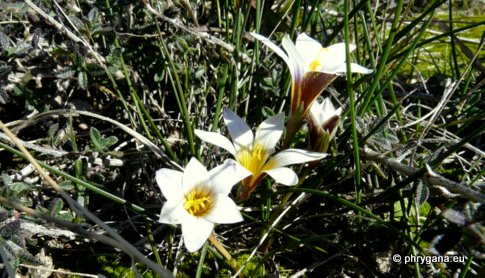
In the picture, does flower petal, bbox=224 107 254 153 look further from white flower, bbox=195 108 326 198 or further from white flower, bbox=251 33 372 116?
white flower, bbox=251 33 372 116

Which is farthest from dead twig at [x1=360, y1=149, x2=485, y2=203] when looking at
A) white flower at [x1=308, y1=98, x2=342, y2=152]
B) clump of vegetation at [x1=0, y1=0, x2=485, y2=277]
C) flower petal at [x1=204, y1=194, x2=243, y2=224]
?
flower petal at [x1=204, y1=194, x2=243, y2=224]

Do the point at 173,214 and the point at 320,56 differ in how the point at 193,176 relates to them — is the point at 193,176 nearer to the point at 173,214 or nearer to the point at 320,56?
the point at 173,214

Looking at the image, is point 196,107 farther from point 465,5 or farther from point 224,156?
point 465,5

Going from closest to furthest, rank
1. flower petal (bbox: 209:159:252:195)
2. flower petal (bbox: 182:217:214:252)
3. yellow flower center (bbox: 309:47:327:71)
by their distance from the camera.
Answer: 1. flower petal (bbox: 182:217:214:252)
2. flower petal (bbox: 209:159:252:195)
3. yellow flower center (bbox: 309:47:327:71)

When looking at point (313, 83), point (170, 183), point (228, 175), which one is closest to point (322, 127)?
point (313, 83)

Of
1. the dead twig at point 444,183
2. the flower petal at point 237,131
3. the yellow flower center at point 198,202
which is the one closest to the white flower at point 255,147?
the flower petal at point 237,131
